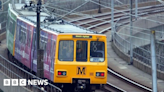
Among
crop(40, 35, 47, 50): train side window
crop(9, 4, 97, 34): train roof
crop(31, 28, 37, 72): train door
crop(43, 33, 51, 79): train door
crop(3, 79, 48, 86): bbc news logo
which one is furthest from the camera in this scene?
crop(31, 28, 37, 72): train door

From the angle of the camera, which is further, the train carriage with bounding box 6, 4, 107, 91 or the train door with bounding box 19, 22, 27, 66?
the train door with bounding box 19, 22, 27, 66

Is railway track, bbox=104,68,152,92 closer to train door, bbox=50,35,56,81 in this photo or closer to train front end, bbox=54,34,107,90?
train front end, bbox=54,34,107,90

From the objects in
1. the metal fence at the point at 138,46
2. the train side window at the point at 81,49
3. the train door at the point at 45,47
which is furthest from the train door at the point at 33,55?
the metal fence at the point at 138,46

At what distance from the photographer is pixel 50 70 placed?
21516 mm

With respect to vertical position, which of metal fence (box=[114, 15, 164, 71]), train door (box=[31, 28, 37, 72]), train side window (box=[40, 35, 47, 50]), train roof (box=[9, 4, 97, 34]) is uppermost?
train roof (box=[9, 4, 97, 34])

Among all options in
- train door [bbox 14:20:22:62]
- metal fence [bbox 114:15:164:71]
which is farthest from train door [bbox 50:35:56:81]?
metal fence [bbox 114:15:164:71]

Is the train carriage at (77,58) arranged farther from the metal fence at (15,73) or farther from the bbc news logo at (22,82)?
the bbc news logo at (22,82)

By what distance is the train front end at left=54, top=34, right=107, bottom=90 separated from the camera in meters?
20.6

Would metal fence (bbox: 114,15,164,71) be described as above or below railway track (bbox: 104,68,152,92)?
above

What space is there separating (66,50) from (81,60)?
0.78 m

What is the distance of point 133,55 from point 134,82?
6.26 meters

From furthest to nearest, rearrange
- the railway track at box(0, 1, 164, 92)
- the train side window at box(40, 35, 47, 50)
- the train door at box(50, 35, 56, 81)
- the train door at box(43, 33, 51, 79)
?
the railway track at box(0, 1, 164, 92) < the train side window at box(40, 35, 47, 50) < the train door at box(43, 33, 51, 79) < the train door at box(50, 35, 56, 81)

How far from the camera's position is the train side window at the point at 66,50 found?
20.7 metres

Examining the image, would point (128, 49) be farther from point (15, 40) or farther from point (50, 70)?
point (50, 70)
